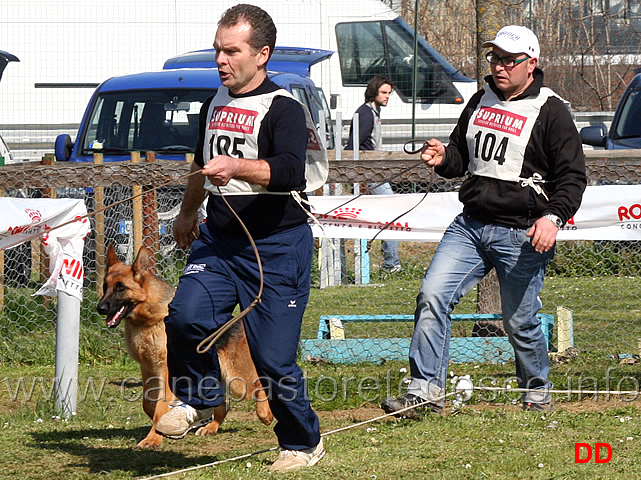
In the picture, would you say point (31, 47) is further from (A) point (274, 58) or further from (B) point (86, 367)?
(B) point (86, 367)

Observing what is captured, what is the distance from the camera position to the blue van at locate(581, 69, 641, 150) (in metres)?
11.1

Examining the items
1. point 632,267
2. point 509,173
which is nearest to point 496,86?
point 509,173

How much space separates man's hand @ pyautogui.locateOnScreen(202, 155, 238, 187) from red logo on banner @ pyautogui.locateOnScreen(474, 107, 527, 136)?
1761 mm

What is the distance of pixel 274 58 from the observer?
13289 mm

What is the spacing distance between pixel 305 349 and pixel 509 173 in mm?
2710

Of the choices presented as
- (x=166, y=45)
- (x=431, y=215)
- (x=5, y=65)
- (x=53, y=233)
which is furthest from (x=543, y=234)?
(x=5, y=65)

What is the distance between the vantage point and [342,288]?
998 cm

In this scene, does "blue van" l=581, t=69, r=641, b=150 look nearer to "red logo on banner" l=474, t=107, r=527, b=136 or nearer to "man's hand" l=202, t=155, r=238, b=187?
"red logo on banner" l=474, t=107, r=527, b=136

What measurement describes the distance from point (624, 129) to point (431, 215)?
17.6 feet

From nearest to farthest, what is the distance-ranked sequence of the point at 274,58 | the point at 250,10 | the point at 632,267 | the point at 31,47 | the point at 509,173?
the point at 250,10 → the point at 509,173 → the point at 632,267 → the point at 274,58 → the point at 31,47

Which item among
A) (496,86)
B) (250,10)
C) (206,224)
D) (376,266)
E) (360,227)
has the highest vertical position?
(250,10)

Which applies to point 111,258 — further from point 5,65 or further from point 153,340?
point 5,65

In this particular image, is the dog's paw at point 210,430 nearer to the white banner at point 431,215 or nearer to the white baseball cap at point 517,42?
the white banner at point 431,215

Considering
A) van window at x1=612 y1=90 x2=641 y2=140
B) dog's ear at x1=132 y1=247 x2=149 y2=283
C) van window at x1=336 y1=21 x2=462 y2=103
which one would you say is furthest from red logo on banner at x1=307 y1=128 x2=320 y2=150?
van window at x1=336 y1=21 x2=462 y2=103
